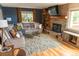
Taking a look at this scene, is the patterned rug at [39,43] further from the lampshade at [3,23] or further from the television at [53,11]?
the lampshade at [3,23]

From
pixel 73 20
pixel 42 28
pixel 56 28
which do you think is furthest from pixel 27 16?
pixel 73 20

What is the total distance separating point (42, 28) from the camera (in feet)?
7.71

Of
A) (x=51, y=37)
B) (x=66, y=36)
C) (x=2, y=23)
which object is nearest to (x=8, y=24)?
(x=2, y=23)

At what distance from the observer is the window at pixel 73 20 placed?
2.01 meters

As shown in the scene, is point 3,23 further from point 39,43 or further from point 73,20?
point 73,20

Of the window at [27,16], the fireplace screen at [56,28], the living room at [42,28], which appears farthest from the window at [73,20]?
the window at [27,16]

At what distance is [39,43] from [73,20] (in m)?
1.03

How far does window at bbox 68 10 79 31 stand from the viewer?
6.59ft

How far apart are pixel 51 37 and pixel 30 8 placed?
0.86m

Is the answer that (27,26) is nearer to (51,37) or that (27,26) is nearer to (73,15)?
(51,37)

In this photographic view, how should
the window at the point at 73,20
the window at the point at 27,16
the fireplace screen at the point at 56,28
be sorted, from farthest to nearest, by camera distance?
the fireplace screen at the point at 56,28, the window at the point at 27,16, the window at the point at 73,20

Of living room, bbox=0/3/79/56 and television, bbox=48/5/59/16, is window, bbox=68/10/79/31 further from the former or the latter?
television, bbox=48/5/59/16

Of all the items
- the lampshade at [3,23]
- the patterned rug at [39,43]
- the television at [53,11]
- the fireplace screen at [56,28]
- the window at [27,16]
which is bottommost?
the patterned rug at [39,43]

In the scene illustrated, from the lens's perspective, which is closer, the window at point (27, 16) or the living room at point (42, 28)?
the living room at point (42, 28)
